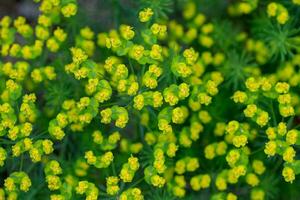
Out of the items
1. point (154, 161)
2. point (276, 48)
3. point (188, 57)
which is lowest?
point (154, 161)

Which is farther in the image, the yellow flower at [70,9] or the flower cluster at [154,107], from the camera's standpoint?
the yellow flower at [70,9]

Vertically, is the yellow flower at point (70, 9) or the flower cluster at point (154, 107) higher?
the yellow flower at point (70, 9)

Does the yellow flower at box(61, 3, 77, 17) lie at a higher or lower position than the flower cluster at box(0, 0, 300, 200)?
higher

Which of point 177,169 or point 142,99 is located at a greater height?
point 142,99

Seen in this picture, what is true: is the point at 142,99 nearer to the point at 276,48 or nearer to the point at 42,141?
the point at 42,141

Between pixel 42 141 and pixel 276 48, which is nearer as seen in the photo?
pixel 42 141

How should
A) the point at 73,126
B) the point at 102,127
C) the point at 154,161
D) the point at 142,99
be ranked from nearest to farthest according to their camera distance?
the point at 142,99 → the point at 154,161 → the point at 73,126 → the point at 102,127

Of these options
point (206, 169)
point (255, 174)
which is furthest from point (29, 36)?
point (255, 174)

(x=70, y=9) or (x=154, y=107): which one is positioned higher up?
(x=70, y=9)

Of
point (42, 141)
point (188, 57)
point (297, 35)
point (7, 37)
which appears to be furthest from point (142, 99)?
point (297, 35)

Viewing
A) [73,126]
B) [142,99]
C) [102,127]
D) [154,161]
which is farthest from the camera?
[102,127]

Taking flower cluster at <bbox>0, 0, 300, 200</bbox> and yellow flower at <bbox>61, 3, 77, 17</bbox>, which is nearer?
flower cluster at <bbox>0, 0, 300, 200</bbox>
